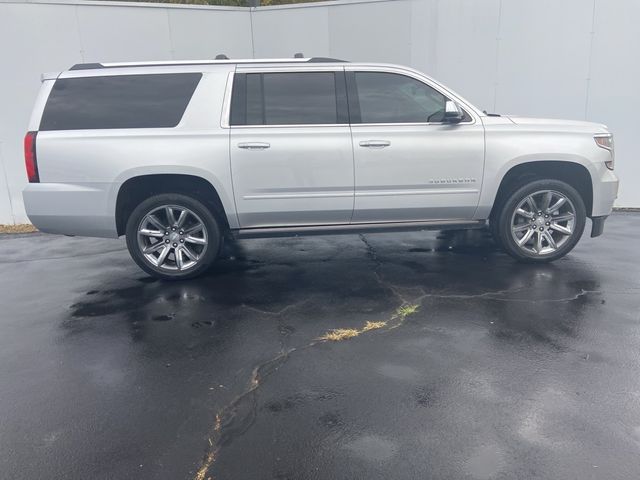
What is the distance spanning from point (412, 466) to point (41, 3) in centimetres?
866

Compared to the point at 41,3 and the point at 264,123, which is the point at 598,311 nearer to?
the point at 264,123

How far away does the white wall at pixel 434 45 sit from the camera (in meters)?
8.02

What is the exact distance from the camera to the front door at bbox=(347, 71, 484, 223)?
5070 mm

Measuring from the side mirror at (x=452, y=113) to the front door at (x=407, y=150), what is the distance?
7 centimetres

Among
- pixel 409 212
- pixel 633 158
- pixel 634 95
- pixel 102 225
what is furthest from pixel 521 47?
Answer: pixel 102 225

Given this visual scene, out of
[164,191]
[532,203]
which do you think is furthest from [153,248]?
[532,203]

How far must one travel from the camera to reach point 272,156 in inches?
195

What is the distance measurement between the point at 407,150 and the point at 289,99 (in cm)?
129

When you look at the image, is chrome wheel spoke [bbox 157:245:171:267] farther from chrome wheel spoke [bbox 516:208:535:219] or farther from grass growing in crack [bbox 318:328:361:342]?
chrome wheel spoke [bbox 516:208:535:219]

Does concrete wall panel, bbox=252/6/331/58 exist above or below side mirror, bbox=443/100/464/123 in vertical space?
above

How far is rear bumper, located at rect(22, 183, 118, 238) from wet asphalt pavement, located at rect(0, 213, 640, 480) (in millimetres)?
735

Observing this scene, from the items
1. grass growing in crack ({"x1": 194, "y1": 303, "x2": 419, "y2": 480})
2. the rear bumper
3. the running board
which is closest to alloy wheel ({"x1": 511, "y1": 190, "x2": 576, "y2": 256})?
the running board

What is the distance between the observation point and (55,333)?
4188 mm

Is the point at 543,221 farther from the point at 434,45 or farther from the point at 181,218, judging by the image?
the point at 434,45
